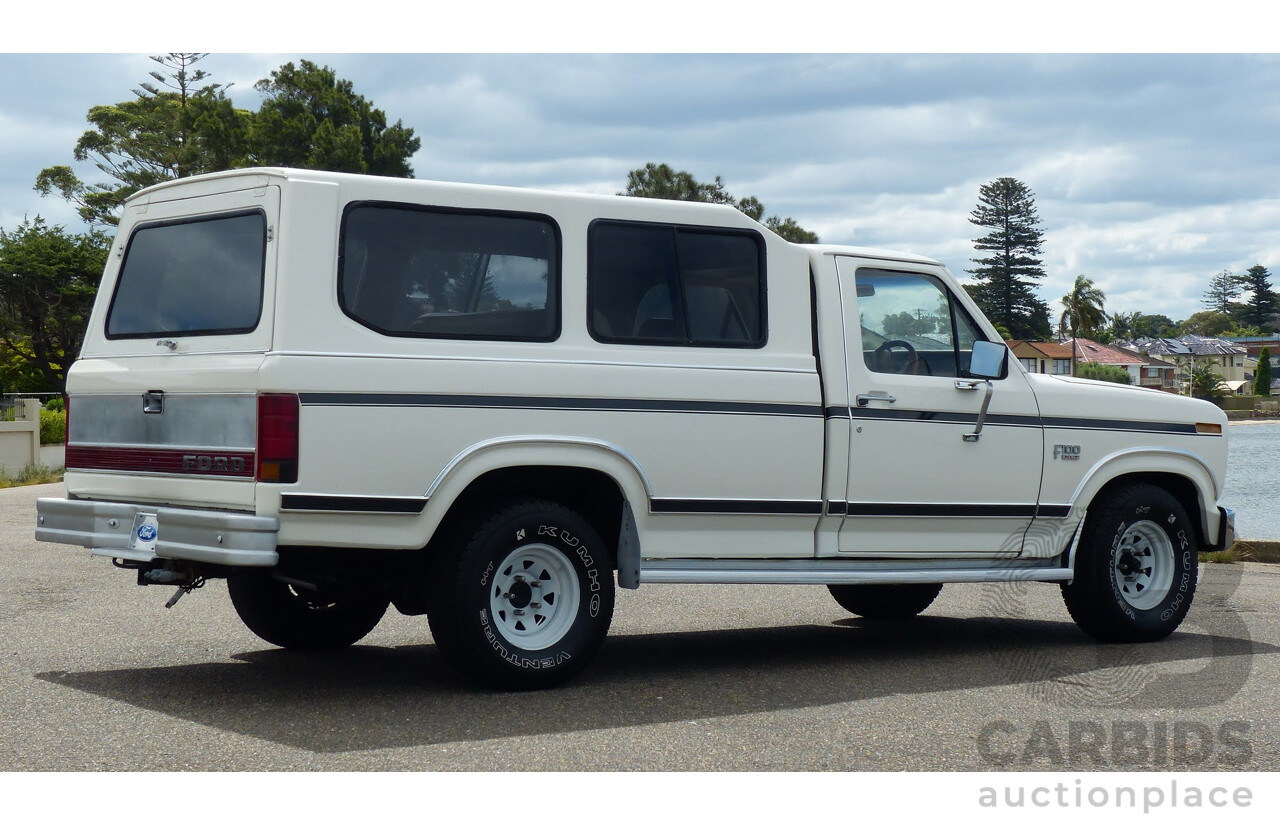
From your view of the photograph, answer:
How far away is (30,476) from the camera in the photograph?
1261 inches

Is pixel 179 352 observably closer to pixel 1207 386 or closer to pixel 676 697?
pixel 676 697

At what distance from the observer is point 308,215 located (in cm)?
631

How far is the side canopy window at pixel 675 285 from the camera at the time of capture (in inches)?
276

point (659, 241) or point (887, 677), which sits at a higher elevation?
point (659, 241)

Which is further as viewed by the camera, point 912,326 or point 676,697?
point 912,326

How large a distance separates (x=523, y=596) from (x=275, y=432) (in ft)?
4.68

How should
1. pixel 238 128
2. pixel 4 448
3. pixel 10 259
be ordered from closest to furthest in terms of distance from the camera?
→ pixel 4 448
pixel 238 128
pixel 10 259

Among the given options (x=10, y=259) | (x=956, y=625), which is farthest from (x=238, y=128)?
(x=956, y=625)

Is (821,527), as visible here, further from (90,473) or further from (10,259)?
(10,259)

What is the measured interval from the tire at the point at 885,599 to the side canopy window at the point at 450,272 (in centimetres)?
371

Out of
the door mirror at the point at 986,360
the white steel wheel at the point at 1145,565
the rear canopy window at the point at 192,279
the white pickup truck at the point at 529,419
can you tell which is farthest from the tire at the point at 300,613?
the white steel wheel at the point at 1145,565

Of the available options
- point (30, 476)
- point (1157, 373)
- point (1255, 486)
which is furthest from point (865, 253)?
point (1157, 373)

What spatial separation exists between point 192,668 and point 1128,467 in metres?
5.44

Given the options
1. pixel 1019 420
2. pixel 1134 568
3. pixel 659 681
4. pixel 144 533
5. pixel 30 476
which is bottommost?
pixel 30 476
